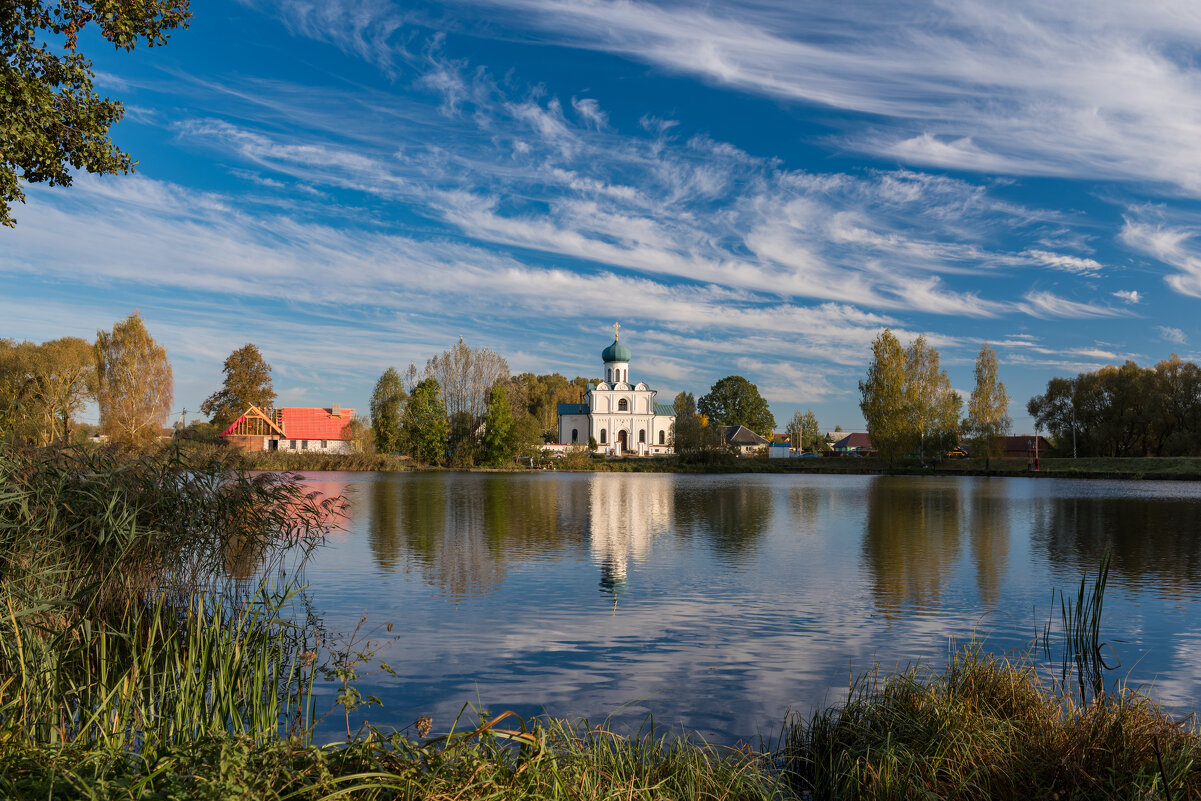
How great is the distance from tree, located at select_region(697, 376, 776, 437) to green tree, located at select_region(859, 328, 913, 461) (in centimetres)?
4549

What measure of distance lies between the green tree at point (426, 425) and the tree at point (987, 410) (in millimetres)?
47457

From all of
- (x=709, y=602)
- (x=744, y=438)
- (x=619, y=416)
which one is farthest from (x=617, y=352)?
(x=709, y=602)

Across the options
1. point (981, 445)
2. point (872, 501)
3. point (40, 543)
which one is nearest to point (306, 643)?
point (40, 543)

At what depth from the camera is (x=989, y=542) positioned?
66.4 feet

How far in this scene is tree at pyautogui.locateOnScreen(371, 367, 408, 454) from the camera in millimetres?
67500

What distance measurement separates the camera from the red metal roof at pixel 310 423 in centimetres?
7188

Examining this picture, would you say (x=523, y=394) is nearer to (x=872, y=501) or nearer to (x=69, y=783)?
(x=872, y=501)

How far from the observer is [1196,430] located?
62.3 metres

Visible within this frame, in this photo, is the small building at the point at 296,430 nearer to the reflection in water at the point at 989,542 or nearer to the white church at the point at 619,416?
the white church at the point at 619,416

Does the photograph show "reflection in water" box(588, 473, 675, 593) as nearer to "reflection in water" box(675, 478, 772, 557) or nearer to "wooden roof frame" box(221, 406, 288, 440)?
"reflection in water" box(675, 478, 772, 557)

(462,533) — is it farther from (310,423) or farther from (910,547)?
(310,423)

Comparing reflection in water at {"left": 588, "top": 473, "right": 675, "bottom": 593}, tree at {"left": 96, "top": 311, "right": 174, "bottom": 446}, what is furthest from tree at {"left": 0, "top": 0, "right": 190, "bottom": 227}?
tree at {"left": 96, "top": 311, "right": 174, "bottom": 446}

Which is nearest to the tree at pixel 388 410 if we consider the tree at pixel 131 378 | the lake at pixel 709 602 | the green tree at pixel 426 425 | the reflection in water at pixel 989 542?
the green tree at pixel 426 425

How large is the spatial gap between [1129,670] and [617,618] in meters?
6.22
